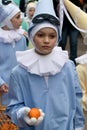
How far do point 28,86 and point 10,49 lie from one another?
1.89 metres

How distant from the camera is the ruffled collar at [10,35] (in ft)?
17.4

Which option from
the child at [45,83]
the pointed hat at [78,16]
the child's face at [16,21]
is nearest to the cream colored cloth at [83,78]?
the pointed hat at [78,16]

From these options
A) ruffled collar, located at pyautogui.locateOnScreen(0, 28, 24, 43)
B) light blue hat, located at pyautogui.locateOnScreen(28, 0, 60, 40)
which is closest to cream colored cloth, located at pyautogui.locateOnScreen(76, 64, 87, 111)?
light blue hat, located at pyautogui.locateOnScreen(28, 0, 60, 40)

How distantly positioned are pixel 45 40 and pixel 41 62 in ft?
0.64

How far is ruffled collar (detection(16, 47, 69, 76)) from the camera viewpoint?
11.3ft

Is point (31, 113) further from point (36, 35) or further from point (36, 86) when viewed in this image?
point (36, 35)

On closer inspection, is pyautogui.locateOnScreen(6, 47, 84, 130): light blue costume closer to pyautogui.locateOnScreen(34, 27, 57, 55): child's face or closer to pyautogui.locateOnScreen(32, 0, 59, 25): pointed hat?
pyautogui.locateOnScreen(34, 27, 57, 55): child's face

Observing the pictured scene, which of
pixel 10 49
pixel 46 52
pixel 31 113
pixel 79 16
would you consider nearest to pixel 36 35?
pixel 46 52

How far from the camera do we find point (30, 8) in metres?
8.38

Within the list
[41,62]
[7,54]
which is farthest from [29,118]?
[7,54]

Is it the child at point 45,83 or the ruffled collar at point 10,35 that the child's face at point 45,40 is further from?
the ruffled collar at point 10,35

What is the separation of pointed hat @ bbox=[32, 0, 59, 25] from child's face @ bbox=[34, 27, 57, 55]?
0.09 metres

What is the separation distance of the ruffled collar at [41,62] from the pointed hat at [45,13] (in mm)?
241

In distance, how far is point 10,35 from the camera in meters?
5.37
